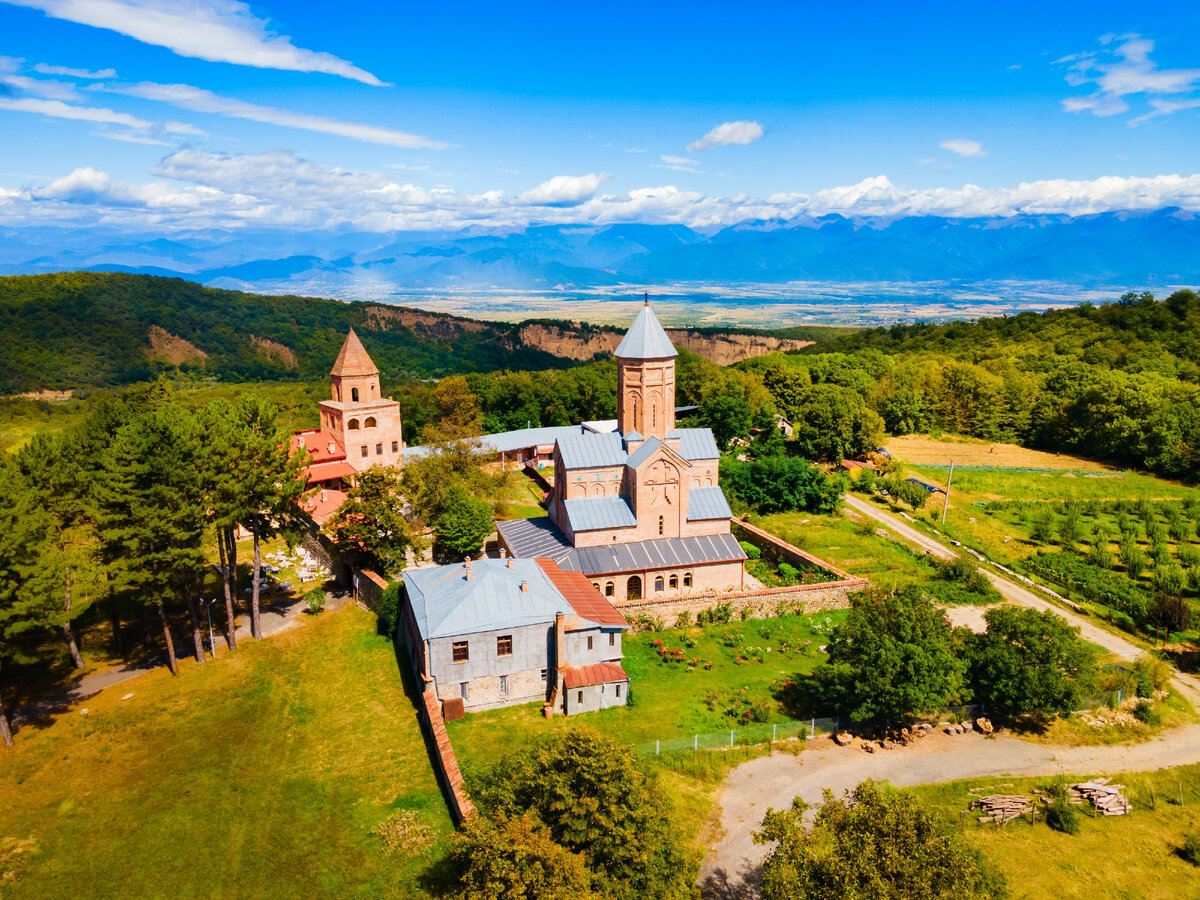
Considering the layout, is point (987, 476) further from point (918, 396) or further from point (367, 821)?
point (367, 821)

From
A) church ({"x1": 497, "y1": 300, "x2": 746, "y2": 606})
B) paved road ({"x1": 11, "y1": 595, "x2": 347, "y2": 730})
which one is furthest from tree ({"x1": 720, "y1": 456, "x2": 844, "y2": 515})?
paved road ({"x1": 11, "y1": 595, "x2": 347, "y2": 730})

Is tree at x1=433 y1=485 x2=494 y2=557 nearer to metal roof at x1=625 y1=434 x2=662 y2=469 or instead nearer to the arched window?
the arched window

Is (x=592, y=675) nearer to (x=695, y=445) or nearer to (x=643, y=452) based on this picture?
(x=643, y=452)

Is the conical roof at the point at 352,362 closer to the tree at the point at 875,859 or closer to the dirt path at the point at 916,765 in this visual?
the dirt path at the point at 916,765

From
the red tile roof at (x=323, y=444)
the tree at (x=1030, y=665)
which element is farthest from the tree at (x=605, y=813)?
the red tile roof at (x=323, y=444)

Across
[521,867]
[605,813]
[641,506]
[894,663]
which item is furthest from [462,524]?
[521,867]

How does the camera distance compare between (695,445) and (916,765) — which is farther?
(695,445)

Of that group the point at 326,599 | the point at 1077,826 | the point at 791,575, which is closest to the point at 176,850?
the point at 326,599
